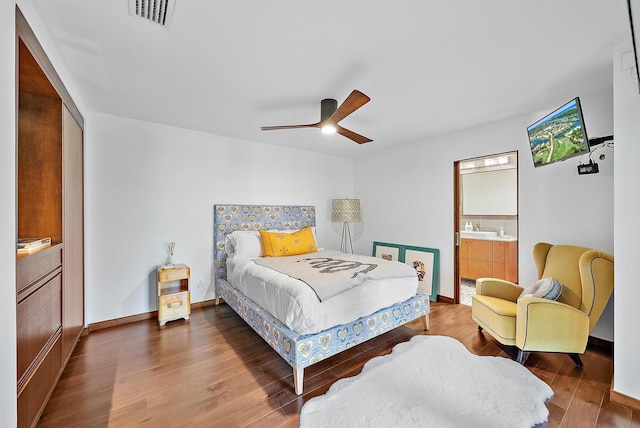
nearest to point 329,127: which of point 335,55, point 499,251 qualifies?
point 335,55

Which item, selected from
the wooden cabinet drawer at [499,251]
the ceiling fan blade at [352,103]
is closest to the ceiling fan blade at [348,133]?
the ceiling fan blade at [352,103]

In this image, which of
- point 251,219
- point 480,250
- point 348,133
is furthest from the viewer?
point 480,250

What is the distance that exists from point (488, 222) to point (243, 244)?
477cm

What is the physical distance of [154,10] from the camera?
1.53 m

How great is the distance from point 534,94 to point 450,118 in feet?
2.70

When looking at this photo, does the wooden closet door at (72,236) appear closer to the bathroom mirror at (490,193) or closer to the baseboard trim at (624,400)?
the baseboard trim at (624,400)

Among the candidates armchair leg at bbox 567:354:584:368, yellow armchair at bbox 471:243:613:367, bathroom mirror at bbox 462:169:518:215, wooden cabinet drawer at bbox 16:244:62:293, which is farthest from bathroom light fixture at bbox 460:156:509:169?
wooden cabinet drawer at bbox 16:244:62:293

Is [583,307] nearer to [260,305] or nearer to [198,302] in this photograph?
[260,305]

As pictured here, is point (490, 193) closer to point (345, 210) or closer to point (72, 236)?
point (345, 210)

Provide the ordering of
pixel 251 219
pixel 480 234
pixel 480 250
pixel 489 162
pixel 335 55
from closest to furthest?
pixel 335 55
pixel 251 219
pixel 480 250
pixel 480 234
pixel 489 162

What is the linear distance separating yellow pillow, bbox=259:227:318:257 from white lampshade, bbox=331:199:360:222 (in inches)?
41.2

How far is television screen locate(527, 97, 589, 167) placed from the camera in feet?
6.84

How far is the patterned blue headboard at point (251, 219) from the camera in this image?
12.5ft

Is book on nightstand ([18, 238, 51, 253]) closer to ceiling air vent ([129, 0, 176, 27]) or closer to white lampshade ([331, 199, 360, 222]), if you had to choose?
ceiling air vent ([129, 0, 176, 27])
